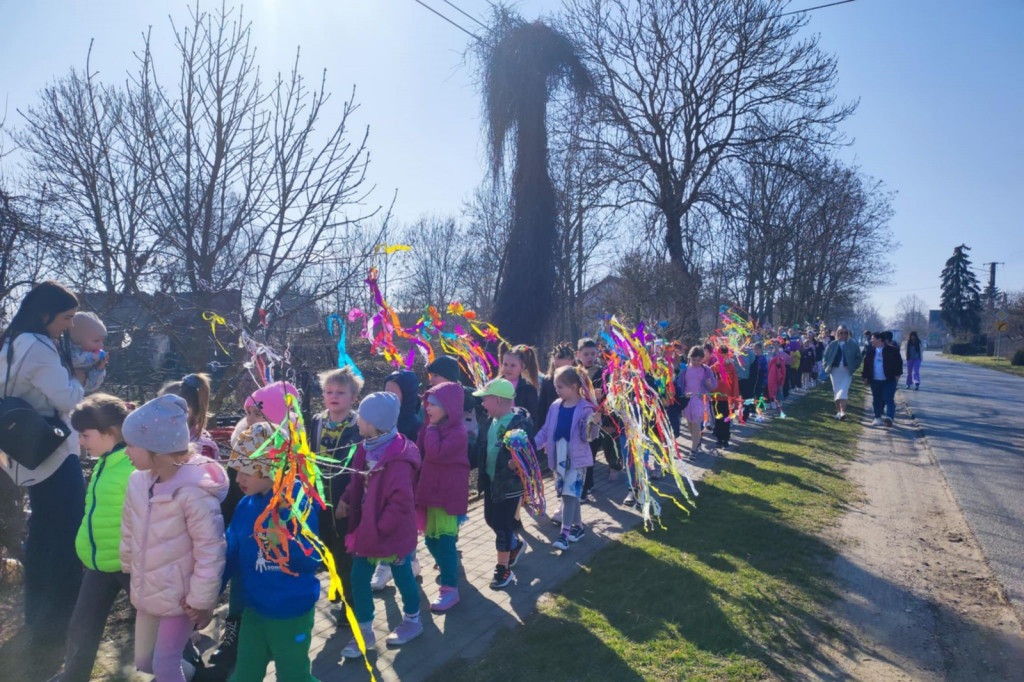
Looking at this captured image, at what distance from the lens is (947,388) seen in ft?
71.9

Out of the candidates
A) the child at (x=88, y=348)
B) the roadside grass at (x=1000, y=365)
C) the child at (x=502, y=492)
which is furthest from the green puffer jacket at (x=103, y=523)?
the roadside grass at (x=1000, y=365)

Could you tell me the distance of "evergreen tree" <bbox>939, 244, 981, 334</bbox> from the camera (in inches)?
2704

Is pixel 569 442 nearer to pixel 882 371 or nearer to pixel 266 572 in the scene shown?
pixel 266 572

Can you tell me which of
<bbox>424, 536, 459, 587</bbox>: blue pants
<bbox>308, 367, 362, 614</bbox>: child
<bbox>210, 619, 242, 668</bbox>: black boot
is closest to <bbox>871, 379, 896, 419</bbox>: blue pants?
<bbox>424, 536, 459, 587</bbox>: blue pants

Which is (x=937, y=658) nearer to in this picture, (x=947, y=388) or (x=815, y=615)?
(x=815, y=615)

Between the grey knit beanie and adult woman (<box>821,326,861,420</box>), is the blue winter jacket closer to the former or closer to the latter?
the grey knit beanie

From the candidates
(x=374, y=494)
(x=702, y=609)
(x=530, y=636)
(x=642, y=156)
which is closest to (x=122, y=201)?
(x=374, y=494)

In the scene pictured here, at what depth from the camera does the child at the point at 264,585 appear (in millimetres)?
3051

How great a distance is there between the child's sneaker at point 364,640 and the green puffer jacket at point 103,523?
135cm

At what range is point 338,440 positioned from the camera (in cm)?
434

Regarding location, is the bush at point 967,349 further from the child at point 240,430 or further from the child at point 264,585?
the child at point 264,585

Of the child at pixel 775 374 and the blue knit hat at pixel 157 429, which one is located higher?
the blue knit hat at pixel 157 429

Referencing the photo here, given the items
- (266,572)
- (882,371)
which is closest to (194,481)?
(266,572)

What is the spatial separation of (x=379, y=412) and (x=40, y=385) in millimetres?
1840
